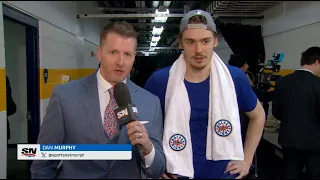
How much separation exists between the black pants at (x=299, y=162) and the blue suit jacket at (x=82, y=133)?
1955 mm

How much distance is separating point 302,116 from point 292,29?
4.08ft

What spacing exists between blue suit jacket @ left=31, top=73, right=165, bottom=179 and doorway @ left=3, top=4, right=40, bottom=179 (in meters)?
2.44

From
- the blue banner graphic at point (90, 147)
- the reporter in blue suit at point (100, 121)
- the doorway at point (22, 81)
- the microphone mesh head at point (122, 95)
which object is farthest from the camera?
the doorway at point (22, 81)

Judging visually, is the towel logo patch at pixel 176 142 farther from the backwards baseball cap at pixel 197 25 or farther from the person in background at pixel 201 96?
the backwards baseball cap at pixel 197 25

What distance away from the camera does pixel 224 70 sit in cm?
137

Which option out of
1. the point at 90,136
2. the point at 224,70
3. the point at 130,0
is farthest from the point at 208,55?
the point at 130,0

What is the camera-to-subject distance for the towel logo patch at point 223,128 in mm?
1291

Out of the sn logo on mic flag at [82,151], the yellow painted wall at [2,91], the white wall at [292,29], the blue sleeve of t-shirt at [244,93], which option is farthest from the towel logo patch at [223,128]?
the yellow painted wall at [2,91]

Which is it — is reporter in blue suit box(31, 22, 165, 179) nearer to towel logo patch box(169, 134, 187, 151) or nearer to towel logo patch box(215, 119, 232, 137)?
towel logo patch box(169, 134, 187, 151)

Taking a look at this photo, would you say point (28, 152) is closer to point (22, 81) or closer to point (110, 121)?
point (110, 121)

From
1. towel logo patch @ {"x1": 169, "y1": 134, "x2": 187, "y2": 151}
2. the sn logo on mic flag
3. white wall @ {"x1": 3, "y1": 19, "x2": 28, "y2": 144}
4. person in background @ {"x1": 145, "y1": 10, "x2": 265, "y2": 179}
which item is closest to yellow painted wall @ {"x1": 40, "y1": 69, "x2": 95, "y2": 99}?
white wall @ {"x1": 3, "y1": 19, "x2": 28, "y2": 144}

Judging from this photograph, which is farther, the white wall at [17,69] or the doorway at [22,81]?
the white wall at [17,69]

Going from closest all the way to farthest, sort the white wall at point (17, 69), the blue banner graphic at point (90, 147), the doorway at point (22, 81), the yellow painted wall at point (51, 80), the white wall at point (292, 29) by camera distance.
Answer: the blue banner graphic at point (90, 147), the white wall at point (292, 29), the doorway at point (22, 81), the yellow painted wall at point (51, 80), the white wall at point (17, 69)

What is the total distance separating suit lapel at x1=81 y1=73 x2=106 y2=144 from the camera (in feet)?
3.38
